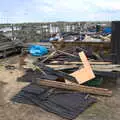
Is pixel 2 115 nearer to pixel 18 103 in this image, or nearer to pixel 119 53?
pixel 18 103

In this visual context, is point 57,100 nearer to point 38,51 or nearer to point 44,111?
point 44,111

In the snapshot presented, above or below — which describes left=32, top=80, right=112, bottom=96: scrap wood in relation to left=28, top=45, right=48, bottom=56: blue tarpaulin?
below

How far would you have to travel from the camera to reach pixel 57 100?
6.21 metres

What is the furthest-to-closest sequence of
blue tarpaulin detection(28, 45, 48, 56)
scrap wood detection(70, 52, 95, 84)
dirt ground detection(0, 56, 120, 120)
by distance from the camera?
blue tarpaulin detection(28, 45, 48, 56) → scrap wood detection(70, 52, 95, 84) → dirt ground detection(0, 56, 120, 120)

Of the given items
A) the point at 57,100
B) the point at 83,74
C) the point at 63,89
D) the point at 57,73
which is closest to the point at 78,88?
the point at 63,89

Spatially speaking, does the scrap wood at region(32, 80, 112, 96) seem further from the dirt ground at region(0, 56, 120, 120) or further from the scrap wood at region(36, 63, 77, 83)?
the scrap wood at region(36, 63, 77, 83)

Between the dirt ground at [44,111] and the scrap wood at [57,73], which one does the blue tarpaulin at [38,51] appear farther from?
the dirt ground at [44,111]

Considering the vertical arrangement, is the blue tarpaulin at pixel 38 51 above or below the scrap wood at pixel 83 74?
above

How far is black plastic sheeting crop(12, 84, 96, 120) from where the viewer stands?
5738 mm

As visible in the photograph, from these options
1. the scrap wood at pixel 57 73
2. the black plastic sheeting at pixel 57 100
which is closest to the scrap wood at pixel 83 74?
the scrap wood at pixel 57 73

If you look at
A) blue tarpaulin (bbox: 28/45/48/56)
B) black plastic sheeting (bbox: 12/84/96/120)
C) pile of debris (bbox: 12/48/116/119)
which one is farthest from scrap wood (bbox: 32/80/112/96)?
blue tarpaulin (bbox: 28/45/48/56)

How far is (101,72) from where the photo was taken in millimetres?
7516

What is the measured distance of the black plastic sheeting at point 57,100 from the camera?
574 cm

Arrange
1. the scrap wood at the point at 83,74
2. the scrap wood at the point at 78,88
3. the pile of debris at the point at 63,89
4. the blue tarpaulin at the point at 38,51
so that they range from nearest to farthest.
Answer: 1. the pile of debris at the point at 63,89
2. the scrap wood at the point at 78,88
3. the scrap wood at the point at 83,74
4. the blue tarpaulin at the point at 38,51
